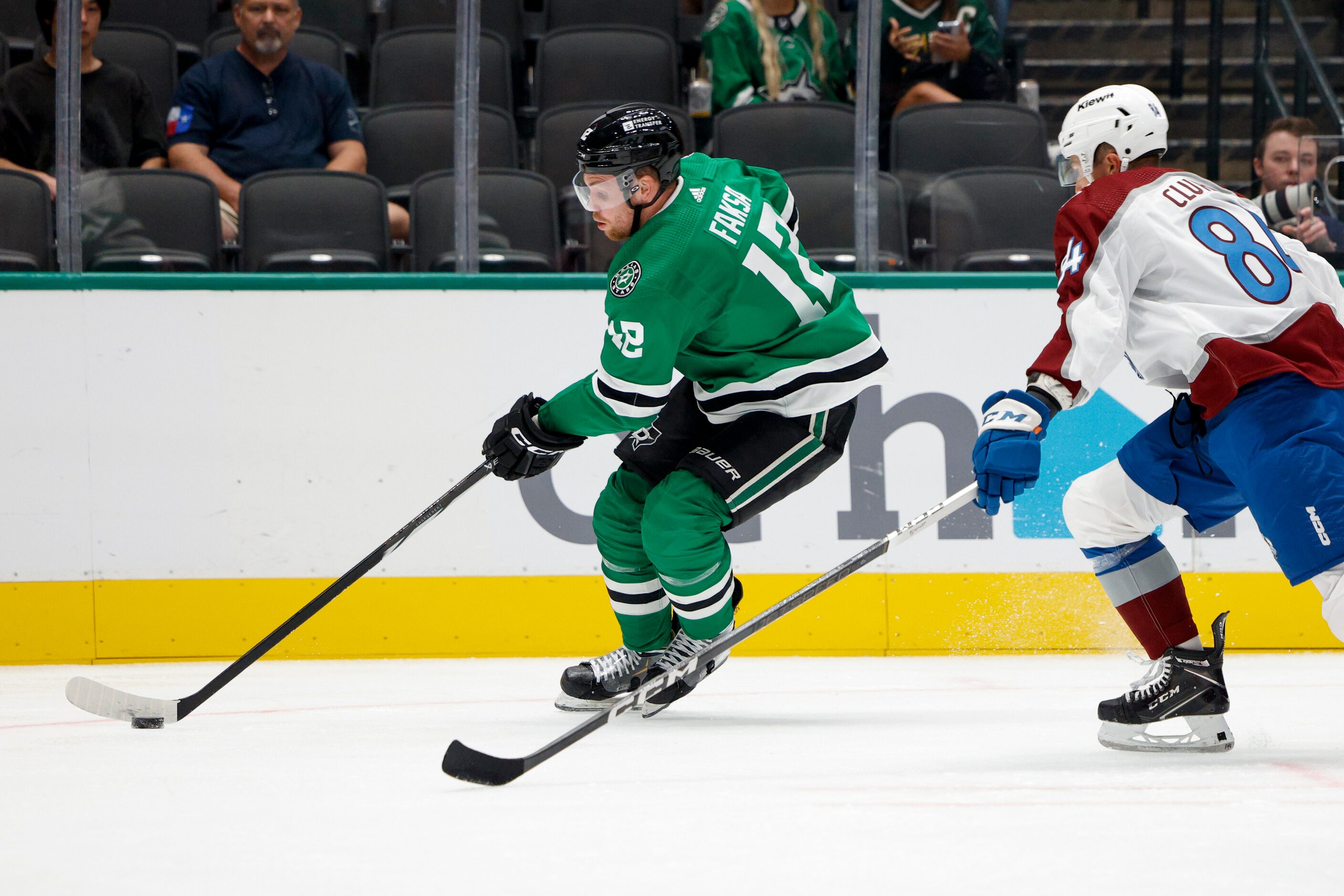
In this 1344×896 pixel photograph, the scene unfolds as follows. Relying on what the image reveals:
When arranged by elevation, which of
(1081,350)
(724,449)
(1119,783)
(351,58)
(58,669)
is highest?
(351,58)

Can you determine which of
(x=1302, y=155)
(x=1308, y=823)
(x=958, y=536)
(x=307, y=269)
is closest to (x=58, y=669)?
(x=307, y=269)

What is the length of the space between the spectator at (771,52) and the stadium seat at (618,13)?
0.65 ft

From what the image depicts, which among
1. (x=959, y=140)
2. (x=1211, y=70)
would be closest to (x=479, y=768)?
(x=959, y=140)

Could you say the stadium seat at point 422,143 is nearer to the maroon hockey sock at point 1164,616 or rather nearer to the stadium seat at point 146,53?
the stadium seat at point 146,53

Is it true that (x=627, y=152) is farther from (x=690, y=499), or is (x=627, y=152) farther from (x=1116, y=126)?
(x=1116, y=126)

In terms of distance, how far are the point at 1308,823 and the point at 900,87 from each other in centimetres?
310

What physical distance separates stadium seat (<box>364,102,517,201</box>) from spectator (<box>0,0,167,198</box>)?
2.27 feet

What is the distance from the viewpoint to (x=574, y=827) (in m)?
1.84

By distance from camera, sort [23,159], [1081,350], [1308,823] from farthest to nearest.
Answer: [23,159], [1081,350], [1308,823]

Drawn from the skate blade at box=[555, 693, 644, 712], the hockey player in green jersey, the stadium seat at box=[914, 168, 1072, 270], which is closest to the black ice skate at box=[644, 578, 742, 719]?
the hockey player in green jersey

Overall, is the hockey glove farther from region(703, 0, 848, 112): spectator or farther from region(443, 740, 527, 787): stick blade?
region(703, 0, 848, 112): spectator

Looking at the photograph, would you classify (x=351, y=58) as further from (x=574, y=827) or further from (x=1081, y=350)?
(x=574, y=827)

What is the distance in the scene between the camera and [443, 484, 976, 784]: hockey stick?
210 centimetres

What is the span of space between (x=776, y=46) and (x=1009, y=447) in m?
2.87
